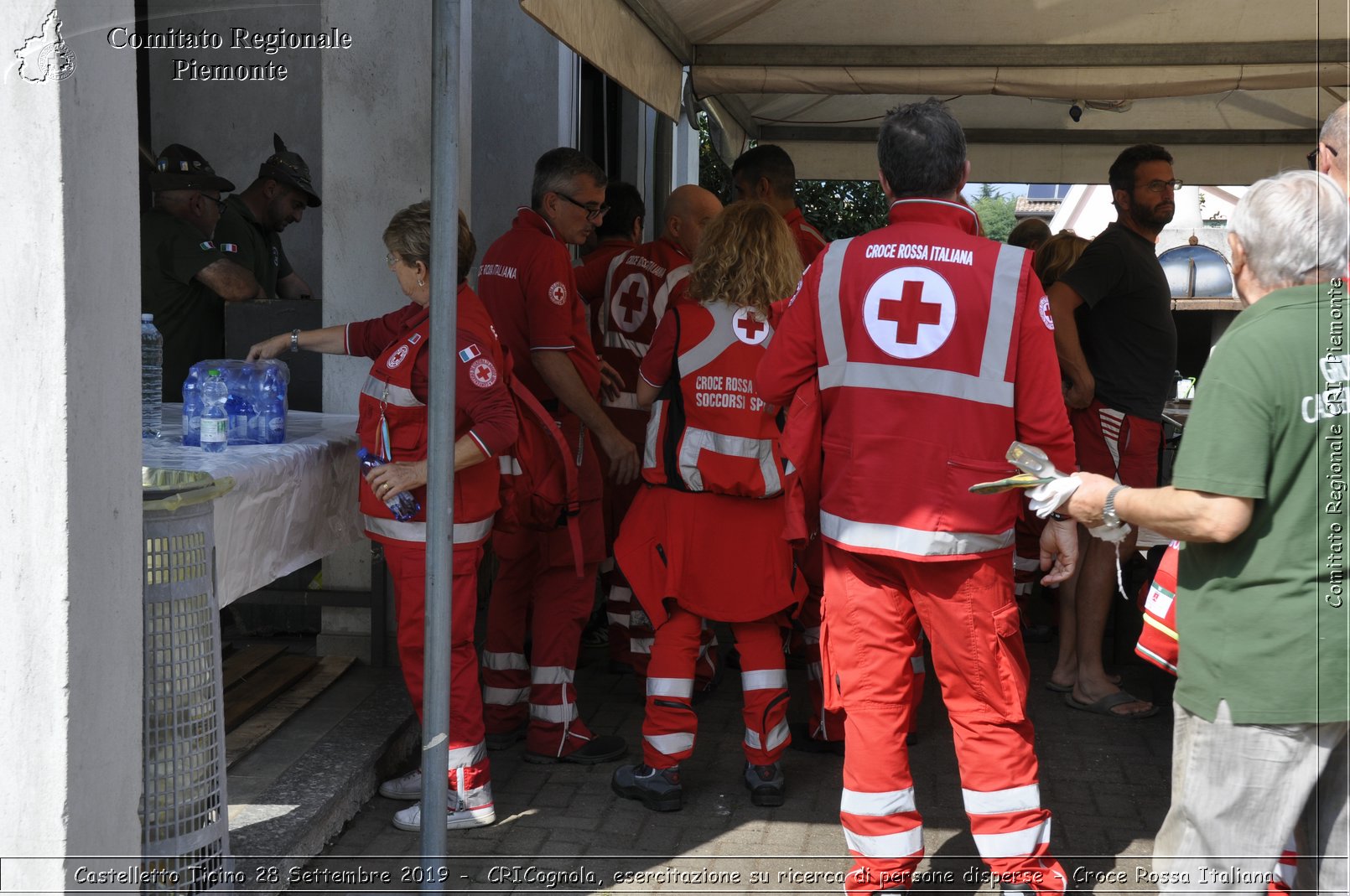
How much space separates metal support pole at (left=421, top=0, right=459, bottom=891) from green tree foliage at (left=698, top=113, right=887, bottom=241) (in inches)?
475

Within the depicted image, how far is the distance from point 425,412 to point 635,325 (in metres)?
1.79

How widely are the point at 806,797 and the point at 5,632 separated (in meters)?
2.57

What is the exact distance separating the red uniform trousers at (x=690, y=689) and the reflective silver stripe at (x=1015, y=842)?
974 mm

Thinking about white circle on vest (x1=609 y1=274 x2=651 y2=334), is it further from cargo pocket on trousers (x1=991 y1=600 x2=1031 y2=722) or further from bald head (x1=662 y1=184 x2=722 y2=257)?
cargo pocket on trousers (x1=991 y1=600 x2=1031 y2=722)

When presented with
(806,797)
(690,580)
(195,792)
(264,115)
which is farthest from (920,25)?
(195,792)

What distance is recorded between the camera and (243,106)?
8000 mm

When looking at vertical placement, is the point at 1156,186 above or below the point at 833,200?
below

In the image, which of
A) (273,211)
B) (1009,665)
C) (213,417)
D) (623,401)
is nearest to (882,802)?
(1009,665)

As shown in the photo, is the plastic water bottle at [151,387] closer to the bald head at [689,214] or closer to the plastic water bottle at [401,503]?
the plastic water bottle at [401,503]

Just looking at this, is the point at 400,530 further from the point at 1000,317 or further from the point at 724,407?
the point at 1000,317

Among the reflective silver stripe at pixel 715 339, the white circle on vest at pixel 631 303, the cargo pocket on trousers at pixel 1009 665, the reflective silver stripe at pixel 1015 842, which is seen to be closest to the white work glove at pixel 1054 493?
the cargo pocket on trousers at pixel 1009 665

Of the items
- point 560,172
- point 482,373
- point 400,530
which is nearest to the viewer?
point 482,373

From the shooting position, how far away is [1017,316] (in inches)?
120

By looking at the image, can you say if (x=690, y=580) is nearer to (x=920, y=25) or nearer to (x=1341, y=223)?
(x=1341, y=223)
